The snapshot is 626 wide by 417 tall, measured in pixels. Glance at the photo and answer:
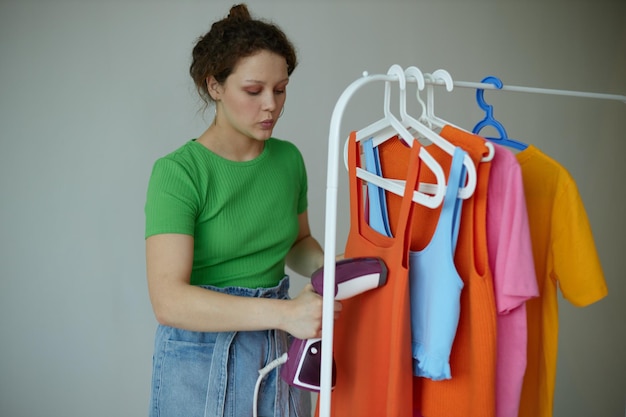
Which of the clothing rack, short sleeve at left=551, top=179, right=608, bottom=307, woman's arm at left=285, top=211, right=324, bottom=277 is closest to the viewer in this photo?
the clothing rack

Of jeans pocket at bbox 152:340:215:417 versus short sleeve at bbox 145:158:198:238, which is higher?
short sleeve at bbox 145:158:198:238

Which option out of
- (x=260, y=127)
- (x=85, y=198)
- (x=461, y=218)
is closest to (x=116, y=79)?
(x=85, y=198)

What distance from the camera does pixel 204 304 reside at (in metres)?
1.20

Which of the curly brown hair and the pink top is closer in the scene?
the pink top

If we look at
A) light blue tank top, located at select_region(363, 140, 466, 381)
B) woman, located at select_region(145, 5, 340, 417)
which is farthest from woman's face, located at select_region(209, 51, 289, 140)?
light blue tank top, located at select_region(363, 140, 466, 381)

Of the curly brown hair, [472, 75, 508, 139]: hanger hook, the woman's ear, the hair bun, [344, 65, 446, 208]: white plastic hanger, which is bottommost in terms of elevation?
[344, 65, 446, 208]: white plastic hanger

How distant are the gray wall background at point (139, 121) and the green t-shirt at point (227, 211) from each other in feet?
3.04

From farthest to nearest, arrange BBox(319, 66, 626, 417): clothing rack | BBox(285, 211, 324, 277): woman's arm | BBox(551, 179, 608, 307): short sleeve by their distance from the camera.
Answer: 1. BBox(285, 211, 324, 277): woman's arm
2. BBox(551, 179, 608, 307): short sleeve
3. BBox(319, 66, 626, 417): clothing rack

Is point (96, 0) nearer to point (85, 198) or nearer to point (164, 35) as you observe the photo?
point (164, 35)

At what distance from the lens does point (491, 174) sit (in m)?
1.11

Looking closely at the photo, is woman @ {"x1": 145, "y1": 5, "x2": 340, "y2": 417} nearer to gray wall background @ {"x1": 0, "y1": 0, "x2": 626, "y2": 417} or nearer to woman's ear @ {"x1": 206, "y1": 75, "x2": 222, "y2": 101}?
woman's ear @ {"x1": 206, "y1": 75, "x2": 222, "y2": 101}

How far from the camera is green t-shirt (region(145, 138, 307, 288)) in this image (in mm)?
1312

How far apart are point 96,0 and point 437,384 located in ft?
5.88

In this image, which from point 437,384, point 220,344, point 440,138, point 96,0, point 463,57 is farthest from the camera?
point 463,57
